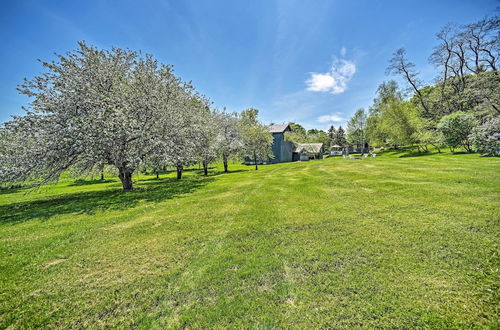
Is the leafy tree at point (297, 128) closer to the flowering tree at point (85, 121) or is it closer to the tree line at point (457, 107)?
the tree line at point (457, 107)

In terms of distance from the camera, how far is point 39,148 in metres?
10.7

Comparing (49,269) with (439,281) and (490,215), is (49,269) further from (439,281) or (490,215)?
(490,215)

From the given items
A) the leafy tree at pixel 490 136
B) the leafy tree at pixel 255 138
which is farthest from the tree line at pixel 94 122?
the leafy tree at pixel 490 136

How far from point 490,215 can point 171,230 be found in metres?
9.14

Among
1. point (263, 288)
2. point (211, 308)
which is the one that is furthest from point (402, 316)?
point (211, 308)

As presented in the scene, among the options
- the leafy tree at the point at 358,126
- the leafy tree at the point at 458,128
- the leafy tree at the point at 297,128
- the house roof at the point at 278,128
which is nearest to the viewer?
the leafy tree at the point at 458,128

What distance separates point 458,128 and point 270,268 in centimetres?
3087

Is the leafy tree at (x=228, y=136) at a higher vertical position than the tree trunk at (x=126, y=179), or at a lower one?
higher

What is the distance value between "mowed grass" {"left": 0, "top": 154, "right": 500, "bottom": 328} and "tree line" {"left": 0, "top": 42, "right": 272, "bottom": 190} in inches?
200

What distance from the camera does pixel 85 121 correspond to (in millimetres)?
11219

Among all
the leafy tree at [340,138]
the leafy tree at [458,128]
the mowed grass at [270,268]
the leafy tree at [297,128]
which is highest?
the leafy tree at [297,128]

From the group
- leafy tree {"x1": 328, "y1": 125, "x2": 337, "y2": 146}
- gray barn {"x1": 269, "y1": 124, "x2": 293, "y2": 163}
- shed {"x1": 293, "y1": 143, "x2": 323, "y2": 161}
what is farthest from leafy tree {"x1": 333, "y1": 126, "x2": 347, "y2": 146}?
gray barn {"x1": 269, "y1": 124, "x2": 293, "y2": 163}

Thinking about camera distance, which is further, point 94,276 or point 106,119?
point 106,119

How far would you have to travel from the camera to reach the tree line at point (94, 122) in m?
Result: 10.8
